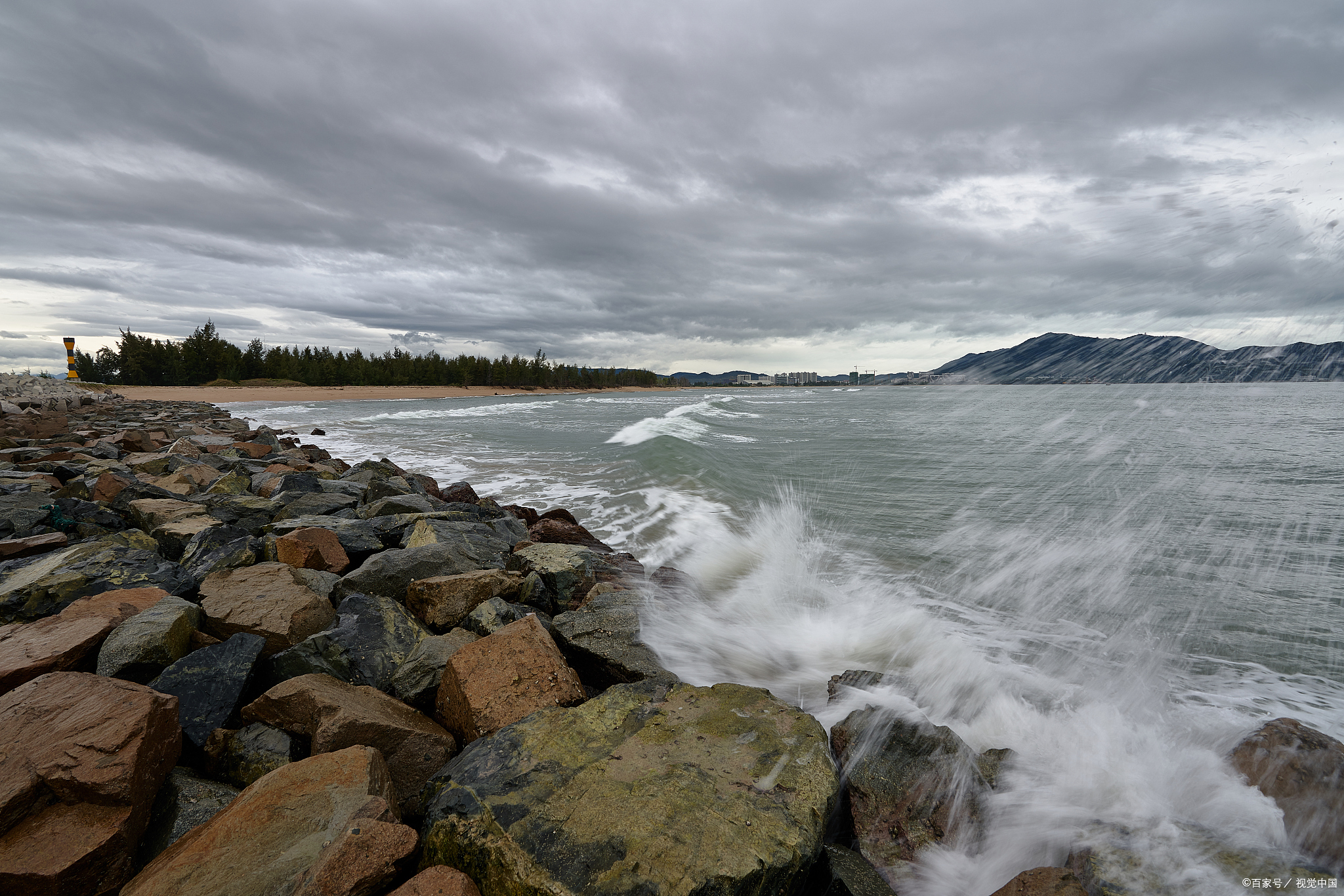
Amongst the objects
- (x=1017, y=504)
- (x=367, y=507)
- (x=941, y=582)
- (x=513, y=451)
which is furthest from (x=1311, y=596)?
(x=513, y=451)

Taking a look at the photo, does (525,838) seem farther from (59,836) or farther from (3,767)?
(3,767)

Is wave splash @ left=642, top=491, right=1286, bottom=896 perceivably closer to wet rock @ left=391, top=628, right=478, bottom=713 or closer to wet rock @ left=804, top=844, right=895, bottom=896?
wet rock @ left=804, top=844, right=895, bottom=896

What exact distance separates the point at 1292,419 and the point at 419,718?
3143cm

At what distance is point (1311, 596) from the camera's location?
529 cm

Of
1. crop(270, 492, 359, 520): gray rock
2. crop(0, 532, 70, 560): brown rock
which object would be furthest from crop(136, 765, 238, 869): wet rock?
crop(270, 492, 359, 520): gray rock

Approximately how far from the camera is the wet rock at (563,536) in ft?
21.3

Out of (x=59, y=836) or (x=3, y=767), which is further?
(x=3, y=767)

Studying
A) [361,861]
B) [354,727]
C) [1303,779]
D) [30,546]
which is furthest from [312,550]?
[1303,779]

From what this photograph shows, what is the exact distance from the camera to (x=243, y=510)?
18.6 feet

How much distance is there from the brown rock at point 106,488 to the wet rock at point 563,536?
447 centimetres

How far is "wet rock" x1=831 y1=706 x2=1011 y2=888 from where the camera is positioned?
229 centimetres

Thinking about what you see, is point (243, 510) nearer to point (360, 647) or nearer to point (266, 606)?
point (266, 606)

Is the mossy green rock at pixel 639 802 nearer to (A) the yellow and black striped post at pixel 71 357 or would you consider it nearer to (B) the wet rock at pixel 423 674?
(B) the wet rock at pixel 423 674

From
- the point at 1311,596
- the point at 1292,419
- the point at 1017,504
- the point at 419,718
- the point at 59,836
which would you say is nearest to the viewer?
the point at 59,836
